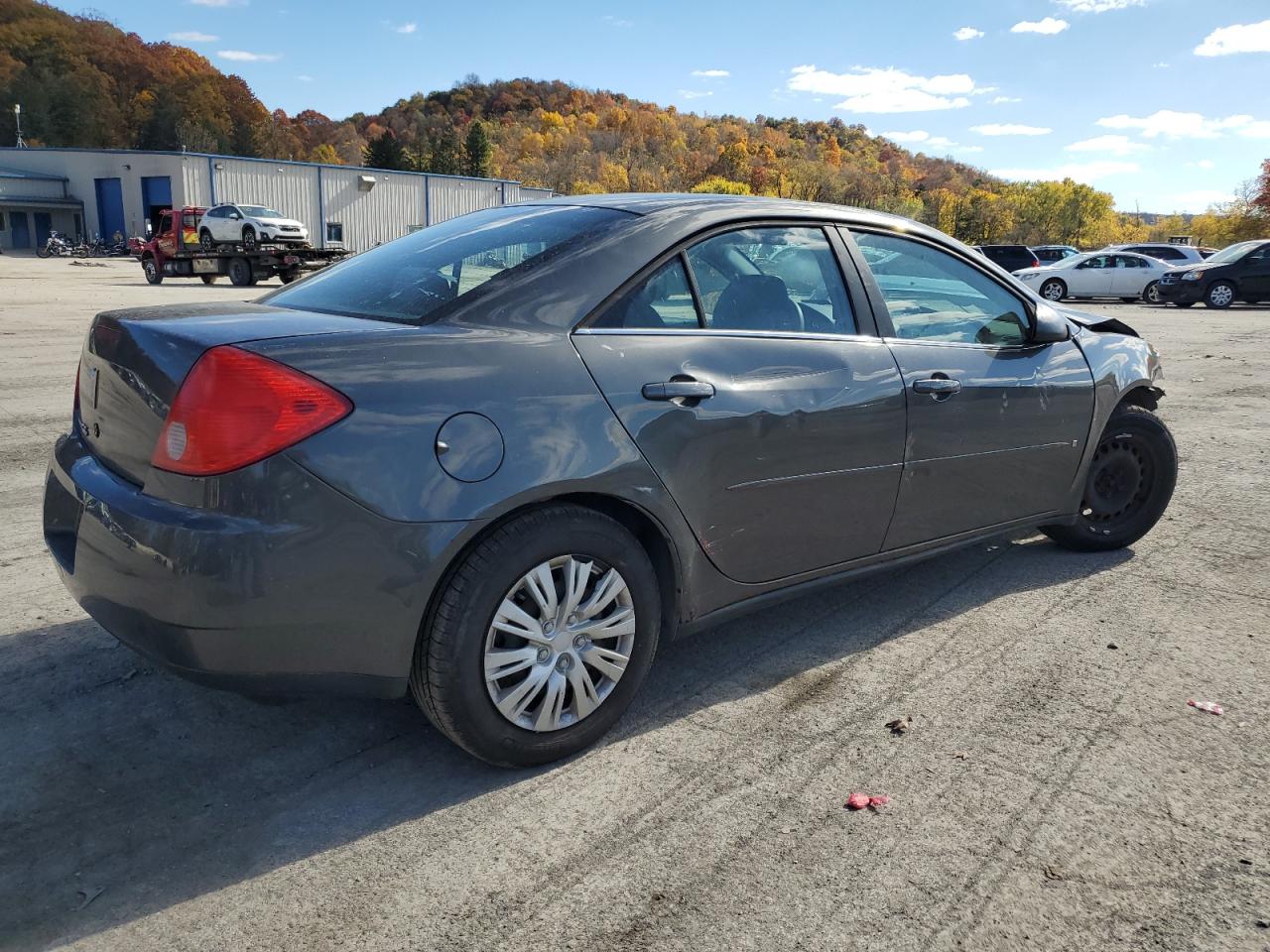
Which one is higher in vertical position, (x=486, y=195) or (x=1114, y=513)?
(x=486, y=195)

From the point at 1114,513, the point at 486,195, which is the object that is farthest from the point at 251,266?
the point at 486,195

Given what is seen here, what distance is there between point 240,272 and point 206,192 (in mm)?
23409

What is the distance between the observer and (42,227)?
62.8 meters

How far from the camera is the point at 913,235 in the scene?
3855 mm

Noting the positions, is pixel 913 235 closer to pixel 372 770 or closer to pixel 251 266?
pixel 372 770

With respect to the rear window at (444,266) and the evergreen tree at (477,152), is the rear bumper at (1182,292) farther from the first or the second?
the evergreen tree at (477,152)

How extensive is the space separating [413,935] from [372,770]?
0.71m

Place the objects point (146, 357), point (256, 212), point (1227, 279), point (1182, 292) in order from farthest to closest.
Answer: point (256, 212)
point (1182, 292)
point (1227, 279)
point (146, 357)

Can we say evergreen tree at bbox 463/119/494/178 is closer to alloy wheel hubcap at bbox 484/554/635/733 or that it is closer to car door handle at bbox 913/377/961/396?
car door handle at bbox 913/377/961/396

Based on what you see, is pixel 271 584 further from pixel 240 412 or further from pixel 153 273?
pixel 153 273

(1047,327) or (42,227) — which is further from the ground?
(1047,327)

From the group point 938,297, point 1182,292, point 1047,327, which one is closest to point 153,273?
point 1182,292

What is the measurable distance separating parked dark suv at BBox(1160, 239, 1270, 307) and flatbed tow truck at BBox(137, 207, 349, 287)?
23.5 m

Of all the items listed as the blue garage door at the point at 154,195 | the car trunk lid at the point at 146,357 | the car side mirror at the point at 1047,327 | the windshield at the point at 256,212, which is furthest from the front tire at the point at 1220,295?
the blue garage door at the point at 154,195
